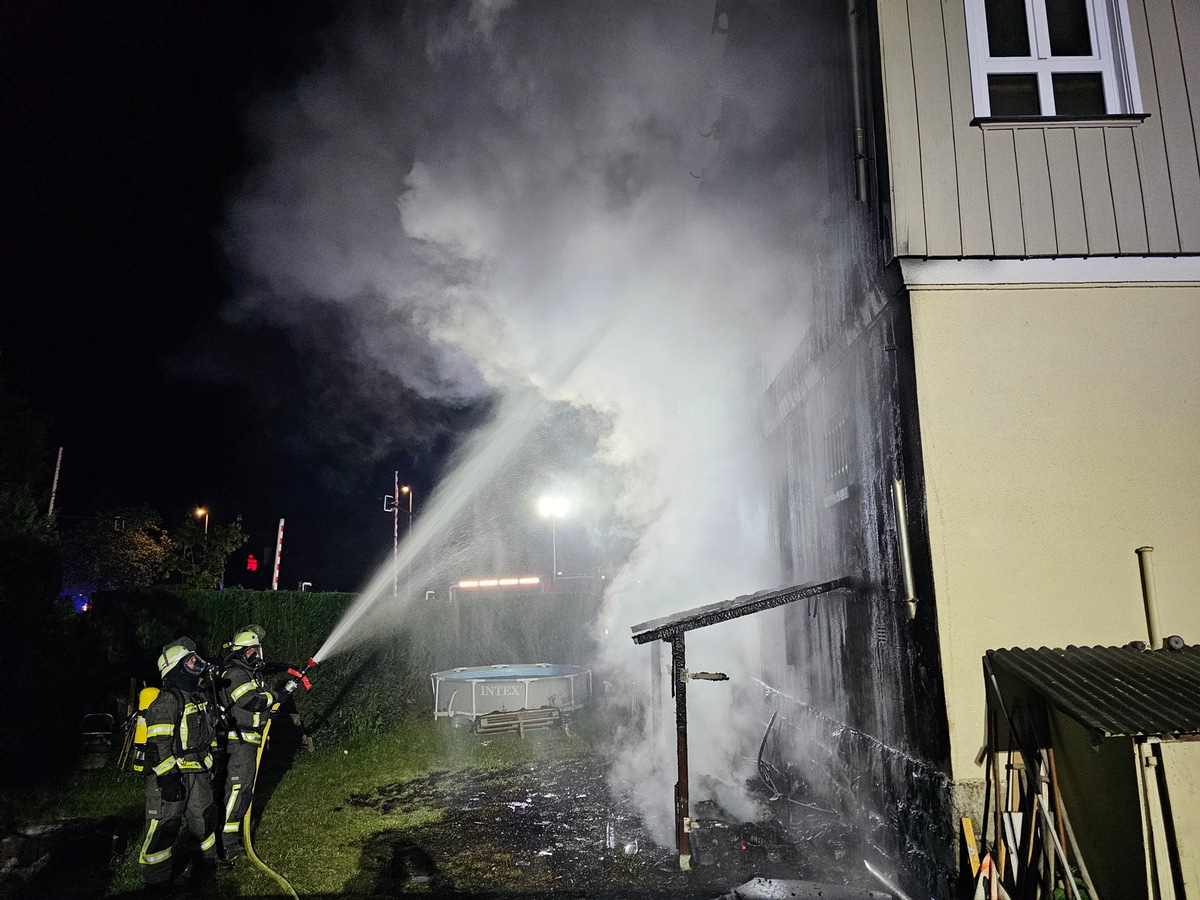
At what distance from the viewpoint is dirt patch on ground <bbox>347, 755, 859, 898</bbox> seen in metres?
5.88

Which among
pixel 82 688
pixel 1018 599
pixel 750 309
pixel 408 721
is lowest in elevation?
pixel 408 721

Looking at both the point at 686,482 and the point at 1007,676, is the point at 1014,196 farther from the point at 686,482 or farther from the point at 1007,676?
the point at 686,482

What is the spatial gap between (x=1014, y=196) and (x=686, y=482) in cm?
893

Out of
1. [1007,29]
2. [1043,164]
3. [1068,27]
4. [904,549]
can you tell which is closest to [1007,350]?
[1043,164]

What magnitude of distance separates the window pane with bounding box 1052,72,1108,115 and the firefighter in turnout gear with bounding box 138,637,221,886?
365 inches

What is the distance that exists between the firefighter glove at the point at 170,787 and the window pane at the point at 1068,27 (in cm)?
997

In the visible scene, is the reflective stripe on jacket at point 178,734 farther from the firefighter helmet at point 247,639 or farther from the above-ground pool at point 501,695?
the above-ground pool at point 501,695

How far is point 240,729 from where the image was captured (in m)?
6.94

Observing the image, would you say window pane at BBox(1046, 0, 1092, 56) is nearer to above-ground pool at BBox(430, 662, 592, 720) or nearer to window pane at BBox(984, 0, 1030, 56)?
window pane at BBox(984, 0, 1030, 56)

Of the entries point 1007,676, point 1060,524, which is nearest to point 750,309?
point 1060,524

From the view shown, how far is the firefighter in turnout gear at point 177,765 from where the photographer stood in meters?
6.05

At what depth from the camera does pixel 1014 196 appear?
5387 mm

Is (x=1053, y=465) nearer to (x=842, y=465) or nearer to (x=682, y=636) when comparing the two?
(x=842, y=465)

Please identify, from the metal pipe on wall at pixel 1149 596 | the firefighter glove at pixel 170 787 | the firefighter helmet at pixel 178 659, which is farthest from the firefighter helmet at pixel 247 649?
the metal pipe on wall at pixel 1149 596
